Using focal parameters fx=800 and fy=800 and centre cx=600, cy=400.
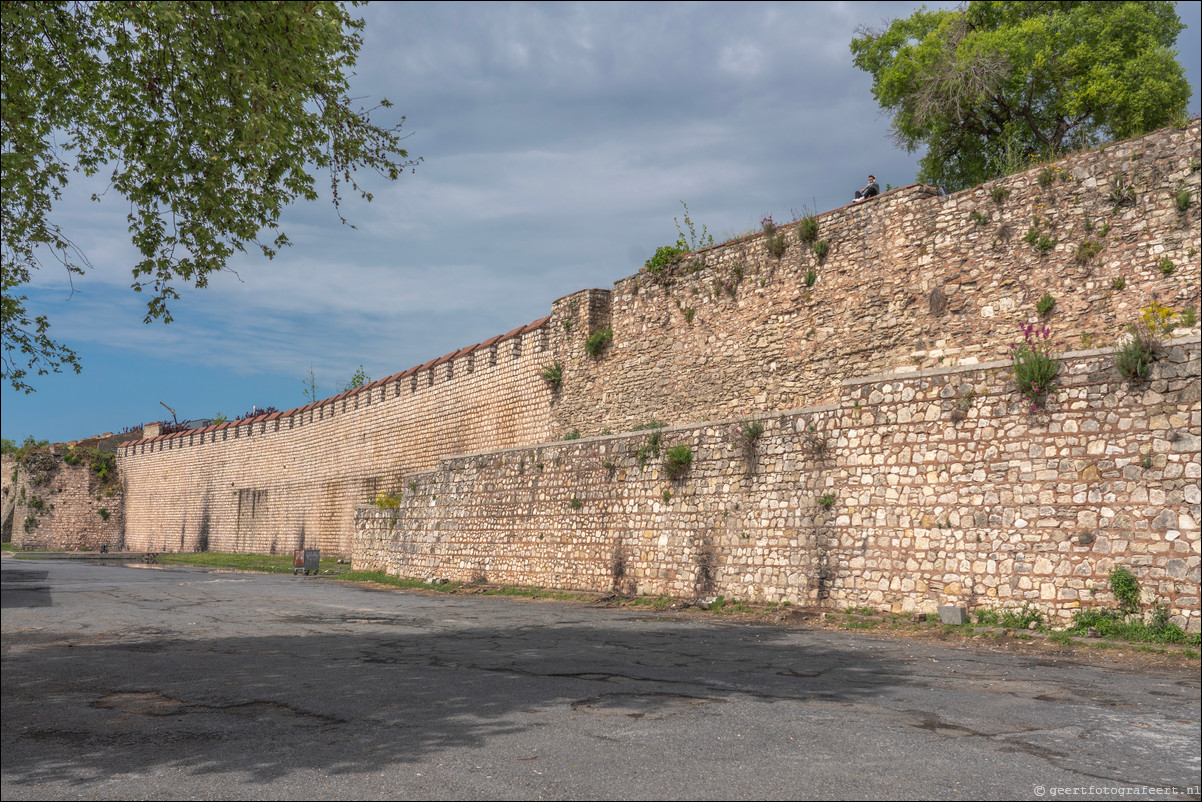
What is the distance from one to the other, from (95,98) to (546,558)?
10.7 m

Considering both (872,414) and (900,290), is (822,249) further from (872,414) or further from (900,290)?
(872,414)

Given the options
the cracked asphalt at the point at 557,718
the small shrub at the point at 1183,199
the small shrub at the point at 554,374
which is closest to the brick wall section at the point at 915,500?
the cracked asphalt at the point at 557,718

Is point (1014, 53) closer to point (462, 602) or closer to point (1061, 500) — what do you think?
point (1061, 500)

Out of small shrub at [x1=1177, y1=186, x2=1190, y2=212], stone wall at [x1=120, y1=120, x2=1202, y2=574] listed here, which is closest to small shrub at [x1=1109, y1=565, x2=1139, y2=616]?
stone wall at [x1=120, y1=120, x2=1202, y2=574]

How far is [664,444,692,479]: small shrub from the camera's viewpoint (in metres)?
13.1

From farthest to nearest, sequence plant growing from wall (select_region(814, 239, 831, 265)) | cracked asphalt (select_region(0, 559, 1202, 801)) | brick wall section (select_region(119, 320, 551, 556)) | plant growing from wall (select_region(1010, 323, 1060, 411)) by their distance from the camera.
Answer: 1. brick wall section (select_region(119, 320, 551, 556))
2. plant growing from wall (select_region(814, 239, 831, 265))
3. plant growing from wall (select_region(1010, 323, 1060, 411))
4. cracked asphalt (select_region(0, 559, 1202, 801))

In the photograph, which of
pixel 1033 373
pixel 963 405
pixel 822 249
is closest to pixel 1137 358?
pixel 1033 373

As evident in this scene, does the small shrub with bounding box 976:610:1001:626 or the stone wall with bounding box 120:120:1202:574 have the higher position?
the stone wall with bounding box 120:120:1202:574

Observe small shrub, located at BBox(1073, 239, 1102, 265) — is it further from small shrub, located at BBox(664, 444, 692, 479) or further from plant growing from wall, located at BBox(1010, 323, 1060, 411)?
small shrub, located at BBox(664, 444, 692, 479)

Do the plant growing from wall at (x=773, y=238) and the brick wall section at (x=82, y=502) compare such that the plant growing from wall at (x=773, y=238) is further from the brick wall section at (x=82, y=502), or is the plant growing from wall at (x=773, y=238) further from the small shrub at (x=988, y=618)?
the brick wall section at (x=82, y=502)

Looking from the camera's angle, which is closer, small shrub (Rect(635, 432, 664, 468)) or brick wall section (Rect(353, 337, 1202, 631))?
brick wall section (Rect(353, 337, 1202, 631))

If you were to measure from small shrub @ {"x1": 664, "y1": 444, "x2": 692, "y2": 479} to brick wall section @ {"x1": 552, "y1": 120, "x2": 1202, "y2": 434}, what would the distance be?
3287mm

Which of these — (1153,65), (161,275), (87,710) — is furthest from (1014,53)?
(87,710)

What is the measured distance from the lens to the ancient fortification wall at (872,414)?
27.8ft
